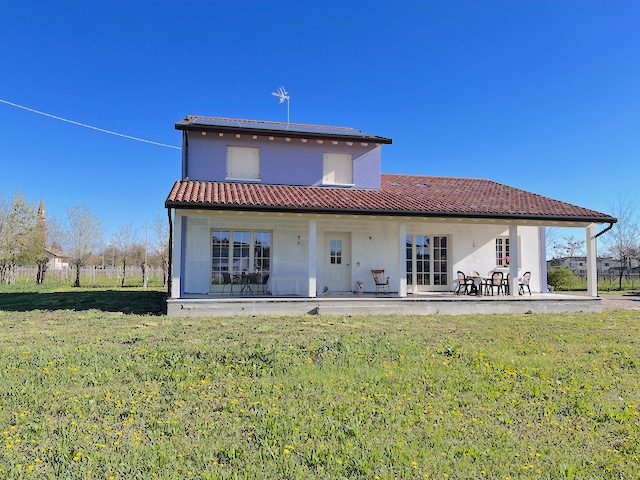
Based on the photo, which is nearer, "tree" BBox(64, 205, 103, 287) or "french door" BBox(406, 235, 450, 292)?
"french door" BBox(406, 235, 450, 292)

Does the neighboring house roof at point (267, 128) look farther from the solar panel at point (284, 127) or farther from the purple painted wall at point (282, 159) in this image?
the purple painted wall at point (282, 159)

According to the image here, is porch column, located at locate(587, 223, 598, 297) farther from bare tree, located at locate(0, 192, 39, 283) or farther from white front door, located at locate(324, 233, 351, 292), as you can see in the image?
bare tree, located at locate(0, 192, 39, 283)

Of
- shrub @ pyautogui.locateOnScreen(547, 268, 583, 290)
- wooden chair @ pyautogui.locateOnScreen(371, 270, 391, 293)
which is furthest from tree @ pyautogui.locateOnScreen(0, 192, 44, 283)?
shrub @ pyautogui.locateOnScreen(547, 268, 583, 290)

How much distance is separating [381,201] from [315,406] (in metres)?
9.24

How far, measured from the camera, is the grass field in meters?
3.09

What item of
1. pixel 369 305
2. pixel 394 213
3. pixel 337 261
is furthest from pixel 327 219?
pixel 369 305

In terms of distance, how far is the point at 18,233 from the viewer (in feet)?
85.0

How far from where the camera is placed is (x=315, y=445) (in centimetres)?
338

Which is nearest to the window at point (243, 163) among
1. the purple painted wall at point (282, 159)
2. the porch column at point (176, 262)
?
the purple painted wall at point (282, 159)

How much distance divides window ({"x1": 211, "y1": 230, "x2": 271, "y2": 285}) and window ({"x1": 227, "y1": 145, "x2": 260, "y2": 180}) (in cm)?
216

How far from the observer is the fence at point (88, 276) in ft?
94.7

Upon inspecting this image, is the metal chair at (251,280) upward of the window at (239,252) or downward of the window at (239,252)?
downward

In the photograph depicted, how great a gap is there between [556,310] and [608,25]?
27.6ft

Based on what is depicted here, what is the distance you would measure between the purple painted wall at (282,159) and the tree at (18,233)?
18.9 m
